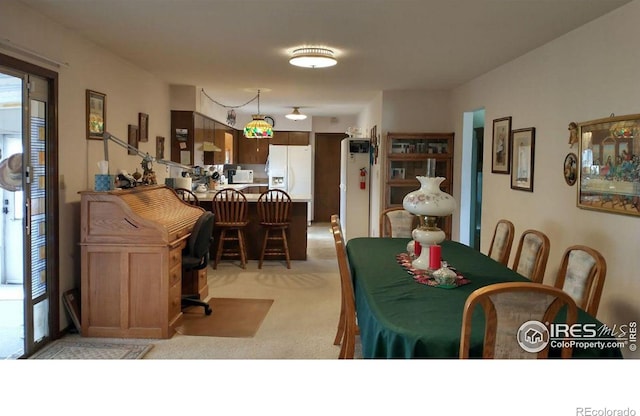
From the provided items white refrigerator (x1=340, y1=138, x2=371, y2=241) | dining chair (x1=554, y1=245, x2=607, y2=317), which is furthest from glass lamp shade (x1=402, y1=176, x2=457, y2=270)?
white refrigerator (x1=340, y1=138, x2=371, y2=241)

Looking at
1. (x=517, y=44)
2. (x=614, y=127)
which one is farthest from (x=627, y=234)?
(x=517, y=44)

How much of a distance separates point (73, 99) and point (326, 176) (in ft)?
23.0

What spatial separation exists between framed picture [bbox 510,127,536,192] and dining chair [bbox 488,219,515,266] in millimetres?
702

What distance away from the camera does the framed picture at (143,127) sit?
509 centimetres

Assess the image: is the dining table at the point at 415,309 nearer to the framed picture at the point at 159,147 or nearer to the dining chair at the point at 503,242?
the dining chair at the point at 503,242

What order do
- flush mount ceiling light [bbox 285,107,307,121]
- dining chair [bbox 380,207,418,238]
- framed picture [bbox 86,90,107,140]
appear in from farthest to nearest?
flush mount ceiling light [bbox 285,107,307,121]
dining chair [bbox 380,207,418,238]
framed picture [bbox 86,90,107,140]

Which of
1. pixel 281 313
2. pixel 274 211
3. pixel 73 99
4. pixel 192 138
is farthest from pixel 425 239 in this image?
pixel 192 138

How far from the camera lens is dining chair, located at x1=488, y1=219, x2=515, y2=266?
11.0 feet

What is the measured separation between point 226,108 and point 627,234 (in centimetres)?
699

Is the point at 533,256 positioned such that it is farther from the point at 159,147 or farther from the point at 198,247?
the point at 159,147

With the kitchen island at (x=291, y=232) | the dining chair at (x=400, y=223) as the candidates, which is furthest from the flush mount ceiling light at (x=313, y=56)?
the kitchen island at (x=291, y=232)

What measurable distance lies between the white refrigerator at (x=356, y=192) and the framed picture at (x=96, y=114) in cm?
400

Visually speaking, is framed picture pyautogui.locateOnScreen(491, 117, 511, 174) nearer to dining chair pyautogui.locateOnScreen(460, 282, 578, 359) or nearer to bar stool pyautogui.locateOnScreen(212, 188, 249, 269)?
bar stool pyautogui.locateOnScreen(212, 188, 249, 269)

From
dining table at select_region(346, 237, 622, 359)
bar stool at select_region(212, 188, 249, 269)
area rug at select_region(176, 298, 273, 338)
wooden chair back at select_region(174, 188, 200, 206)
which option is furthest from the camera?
wooden chair back at select_region(174, 188, 200, 206)
